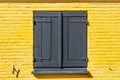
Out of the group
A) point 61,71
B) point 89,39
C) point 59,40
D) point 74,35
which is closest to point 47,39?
point 59,40

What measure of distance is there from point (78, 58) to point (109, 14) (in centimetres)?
121

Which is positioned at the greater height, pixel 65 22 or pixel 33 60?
pixel 65 22

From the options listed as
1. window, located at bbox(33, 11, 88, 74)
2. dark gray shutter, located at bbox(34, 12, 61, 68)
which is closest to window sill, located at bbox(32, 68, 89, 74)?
window, located at bbox(33, 11, 88, 74)

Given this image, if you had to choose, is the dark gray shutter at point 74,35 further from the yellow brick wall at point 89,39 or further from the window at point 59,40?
the yellow brick wall at point 89,39

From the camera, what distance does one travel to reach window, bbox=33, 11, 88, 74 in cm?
875

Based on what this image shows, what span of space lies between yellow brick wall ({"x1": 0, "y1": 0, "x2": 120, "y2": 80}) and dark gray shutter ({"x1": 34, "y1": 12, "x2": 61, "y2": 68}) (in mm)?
122

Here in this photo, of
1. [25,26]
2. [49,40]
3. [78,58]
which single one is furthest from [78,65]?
[25,26]

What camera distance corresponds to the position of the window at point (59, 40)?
8750 mm

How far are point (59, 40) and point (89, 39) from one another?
68 centimetres

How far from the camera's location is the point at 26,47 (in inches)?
343

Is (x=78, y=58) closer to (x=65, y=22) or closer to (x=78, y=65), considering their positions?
(x=78, y=65)

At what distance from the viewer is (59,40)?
8750mm

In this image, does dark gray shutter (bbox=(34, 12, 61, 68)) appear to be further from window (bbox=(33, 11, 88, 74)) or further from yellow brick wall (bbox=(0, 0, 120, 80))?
yellow brick wall (bbox=(0, 0, 120, 80))

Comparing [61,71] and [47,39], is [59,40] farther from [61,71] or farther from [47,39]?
[61,71]
